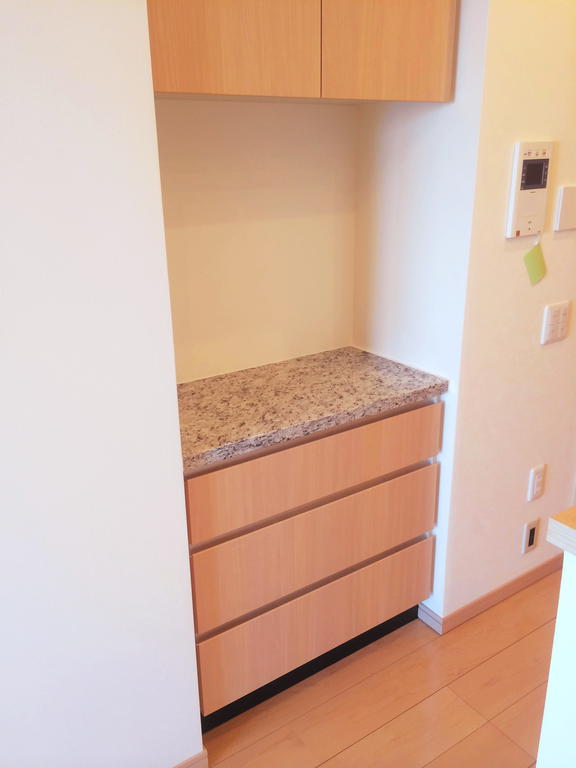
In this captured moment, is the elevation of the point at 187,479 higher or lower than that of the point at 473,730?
higher

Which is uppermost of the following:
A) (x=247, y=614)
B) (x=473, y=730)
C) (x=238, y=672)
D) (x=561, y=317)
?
(x=561, y=317)

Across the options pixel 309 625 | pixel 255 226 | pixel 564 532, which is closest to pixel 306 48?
pixel 255 226

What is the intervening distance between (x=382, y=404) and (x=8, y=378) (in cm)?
101

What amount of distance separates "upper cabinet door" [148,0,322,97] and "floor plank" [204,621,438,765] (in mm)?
1692

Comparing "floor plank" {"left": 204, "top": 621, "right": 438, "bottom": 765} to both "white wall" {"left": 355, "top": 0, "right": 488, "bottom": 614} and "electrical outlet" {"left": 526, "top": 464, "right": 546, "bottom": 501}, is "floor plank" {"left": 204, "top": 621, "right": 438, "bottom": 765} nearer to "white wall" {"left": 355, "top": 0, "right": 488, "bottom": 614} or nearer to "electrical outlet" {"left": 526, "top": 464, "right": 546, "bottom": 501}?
"white wall" {"left": 355, "top": 0, "right": 488, "bottom": 614}

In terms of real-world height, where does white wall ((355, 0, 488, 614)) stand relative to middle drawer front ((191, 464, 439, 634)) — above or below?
above

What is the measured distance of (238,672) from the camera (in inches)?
66.6

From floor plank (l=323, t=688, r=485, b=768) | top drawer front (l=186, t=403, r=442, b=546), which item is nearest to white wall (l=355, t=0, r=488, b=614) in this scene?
top drawer front (l=186, t=403, r=442, b=546)

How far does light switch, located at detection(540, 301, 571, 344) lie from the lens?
202cm

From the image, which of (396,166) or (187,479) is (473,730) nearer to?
(187,479)

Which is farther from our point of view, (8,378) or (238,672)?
(238,672)

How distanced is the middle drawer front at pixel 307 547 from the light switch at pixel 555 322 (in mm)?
584

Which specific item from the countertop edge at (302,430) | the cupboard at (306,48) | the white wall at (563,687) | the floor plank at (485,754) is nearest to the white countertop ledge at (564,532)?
the white wall at (563,687)

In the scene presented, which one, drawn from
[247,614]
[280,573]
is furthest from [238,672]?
[280,573]
